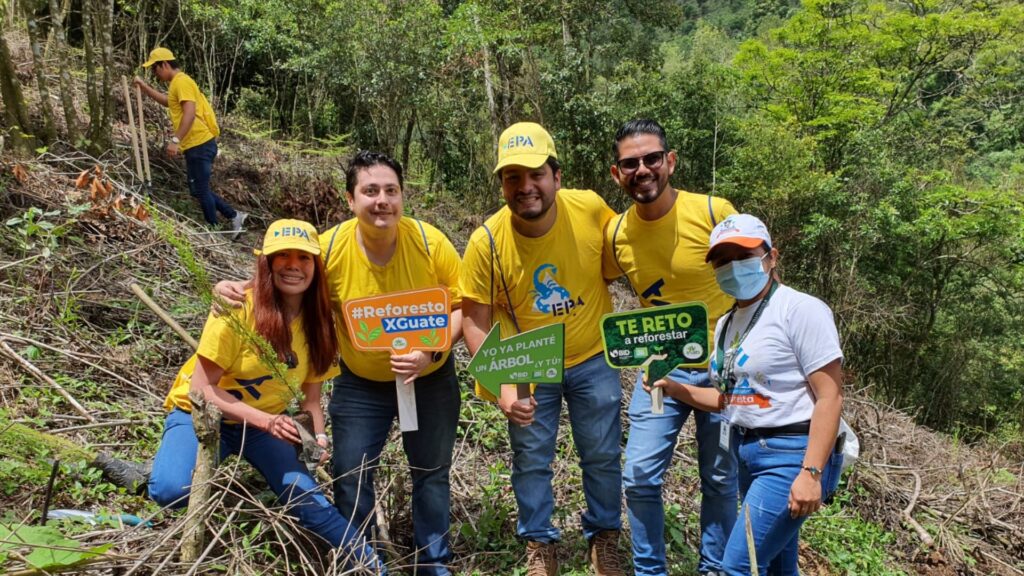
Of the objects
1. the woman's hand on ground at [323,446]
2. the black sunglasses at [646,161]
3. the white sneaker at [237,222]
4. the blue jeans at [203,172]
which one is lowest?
the woman's hand on ground at [323,446]

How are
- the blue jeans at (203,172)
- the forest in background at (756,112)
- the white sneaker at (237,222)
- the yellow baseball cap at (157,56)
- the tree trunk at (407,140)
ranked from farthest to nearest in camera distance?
1. the tree trunk at (407,140)
2. the forest in background at (756,112)
3. the white sneaker at (237,222)
4. the blue jeans at (203,172)
5. the yellow baseball cap at (157,56)

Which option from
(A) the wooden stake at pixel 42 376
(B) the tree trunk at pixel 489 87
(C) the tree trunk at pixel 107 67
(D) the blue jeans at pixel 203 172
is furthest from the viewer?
(B) the tree trunk at pixel 489 87

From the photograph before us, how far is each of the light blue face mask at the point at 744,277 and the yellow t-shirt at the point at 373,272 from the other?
3.93ft

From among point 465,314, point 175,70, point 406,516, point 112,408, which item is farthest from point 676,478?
point 175,70

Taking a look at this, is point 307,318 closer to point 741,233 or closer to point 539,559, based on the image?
point 539,559

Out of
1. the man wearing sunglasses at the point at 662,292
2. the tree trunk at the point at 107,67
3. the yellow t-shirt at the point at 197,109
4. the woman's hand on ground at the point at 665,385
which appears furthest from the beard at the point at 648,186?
the tree trunk at the point at 107,67

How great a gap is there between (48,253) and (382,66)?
6561 mm

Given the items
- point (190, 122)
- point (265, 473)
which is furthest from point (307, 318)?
point (190, 122)

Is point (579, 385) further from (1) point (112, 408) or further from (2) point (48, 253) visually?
(2) point (48, 253)

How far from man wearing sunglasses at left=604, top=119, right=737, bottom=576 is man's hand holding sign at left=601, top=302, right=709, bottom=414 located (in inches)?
13.4

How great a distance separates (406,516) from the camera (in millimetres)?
3242

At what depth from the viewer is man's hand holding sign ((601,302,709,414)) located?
92.8 inches

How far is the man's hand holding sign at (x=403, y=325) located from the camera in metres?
2.50

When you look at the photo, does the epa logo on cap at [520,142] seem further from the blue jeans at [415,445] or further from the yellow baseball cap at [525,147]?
the blue jeans at [415,445]
